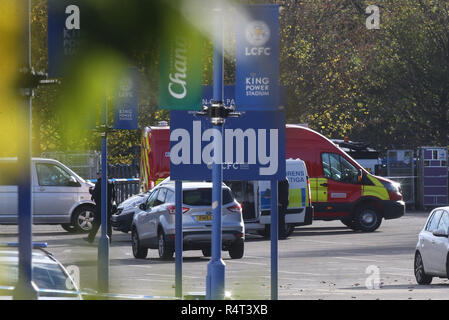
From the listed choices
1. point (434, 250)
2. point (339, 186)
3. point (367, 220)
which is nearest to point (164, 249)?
point (434, 250)

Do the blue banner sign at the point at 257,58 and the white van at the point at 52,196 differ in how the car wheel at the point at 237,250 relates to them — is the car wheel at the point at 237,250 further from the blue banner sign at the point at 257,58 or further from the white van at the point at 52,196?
the blue banner sign at the point at 257,58

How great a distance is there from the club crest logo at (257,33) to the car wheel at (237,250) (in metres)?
12.7

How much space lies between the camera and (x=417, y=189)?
46781mm

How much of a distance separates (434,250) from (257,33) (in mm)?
7707

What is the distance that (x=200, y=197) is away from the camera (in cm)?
2484

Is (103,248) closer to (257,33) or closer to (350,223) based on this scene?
(257,33)

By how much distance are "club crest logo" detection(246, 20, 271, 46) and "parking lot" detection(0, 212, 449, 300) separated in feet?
15.1

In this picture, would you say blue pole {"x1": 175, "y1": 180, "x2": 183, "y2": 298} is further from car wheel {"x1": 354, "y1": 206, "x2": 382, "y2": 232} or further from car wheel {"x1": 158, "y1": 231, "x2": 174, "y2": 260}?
car wheel {"x1": 354, "y1": 206, "x2": 382, "y2": 232}

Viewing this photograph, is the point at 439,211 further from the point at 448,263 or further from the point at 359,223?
the point at 359,223

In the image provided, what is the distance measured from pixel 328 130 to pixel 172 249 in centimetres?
3075

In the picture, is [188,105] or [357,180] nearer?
[188,105]

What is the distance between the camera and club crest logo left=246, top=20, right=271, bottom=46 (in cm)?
1248

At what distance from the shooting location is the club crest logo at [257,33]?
492 inches
